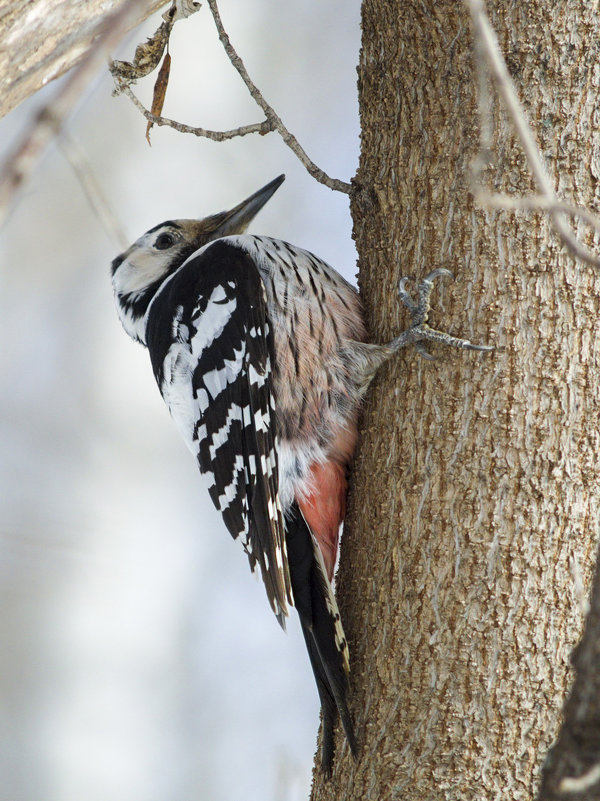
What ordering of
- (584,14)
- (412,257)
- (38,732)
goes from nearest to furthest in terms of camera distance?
(584,14) < (412,257) < (38,732)

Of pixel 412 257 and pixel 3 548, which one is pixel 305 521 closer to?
pixel 412 257

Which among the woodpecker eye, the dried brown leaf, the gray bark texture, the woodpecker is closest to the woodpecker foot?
the woodpecker

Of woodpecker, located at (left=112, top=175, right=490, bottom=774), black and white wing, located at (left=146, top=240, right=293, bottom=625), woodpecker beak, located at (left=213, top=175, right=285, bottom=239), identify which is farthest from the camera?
woodpecker beak, located at (left=213, top=175, right=285, bottom=239)

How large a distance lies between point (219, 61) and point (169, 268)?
13.0 ft

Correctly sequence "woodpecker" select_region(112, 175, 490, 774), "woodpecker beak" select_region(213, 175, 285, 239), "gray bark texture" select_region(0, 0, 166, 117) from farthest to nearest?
"woodpecker beak" select_region(213, 175, 285, 239) < "woodpecker" select_region(112, 175, 490, 774) < "gray bark texture" select_region(0, 0, 166, 117)

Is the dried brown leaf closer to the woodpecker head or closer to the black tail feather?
the woodpecker head

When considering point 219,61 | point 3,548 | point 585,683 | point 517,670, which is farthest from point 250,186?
point 585,683

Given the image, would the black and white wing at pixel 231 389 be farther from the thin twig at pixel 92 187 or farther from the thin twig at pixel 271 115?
the thin twig at pixel 92 187

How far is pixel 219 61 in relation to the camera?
22.2 ft

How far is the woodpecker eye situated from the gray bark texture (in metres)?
1.60

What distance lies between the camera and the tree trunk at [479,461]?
1.90 m

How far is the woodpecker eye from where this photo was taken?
3.44 metres

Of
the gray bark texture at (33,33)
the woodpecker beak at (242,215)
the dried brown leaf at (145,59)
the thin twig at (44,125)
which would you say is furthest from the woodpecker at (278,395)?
the thin twig at (44,125)

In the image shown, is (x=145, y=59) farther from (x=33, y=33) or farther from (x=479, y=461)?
(x=479, y=461)
